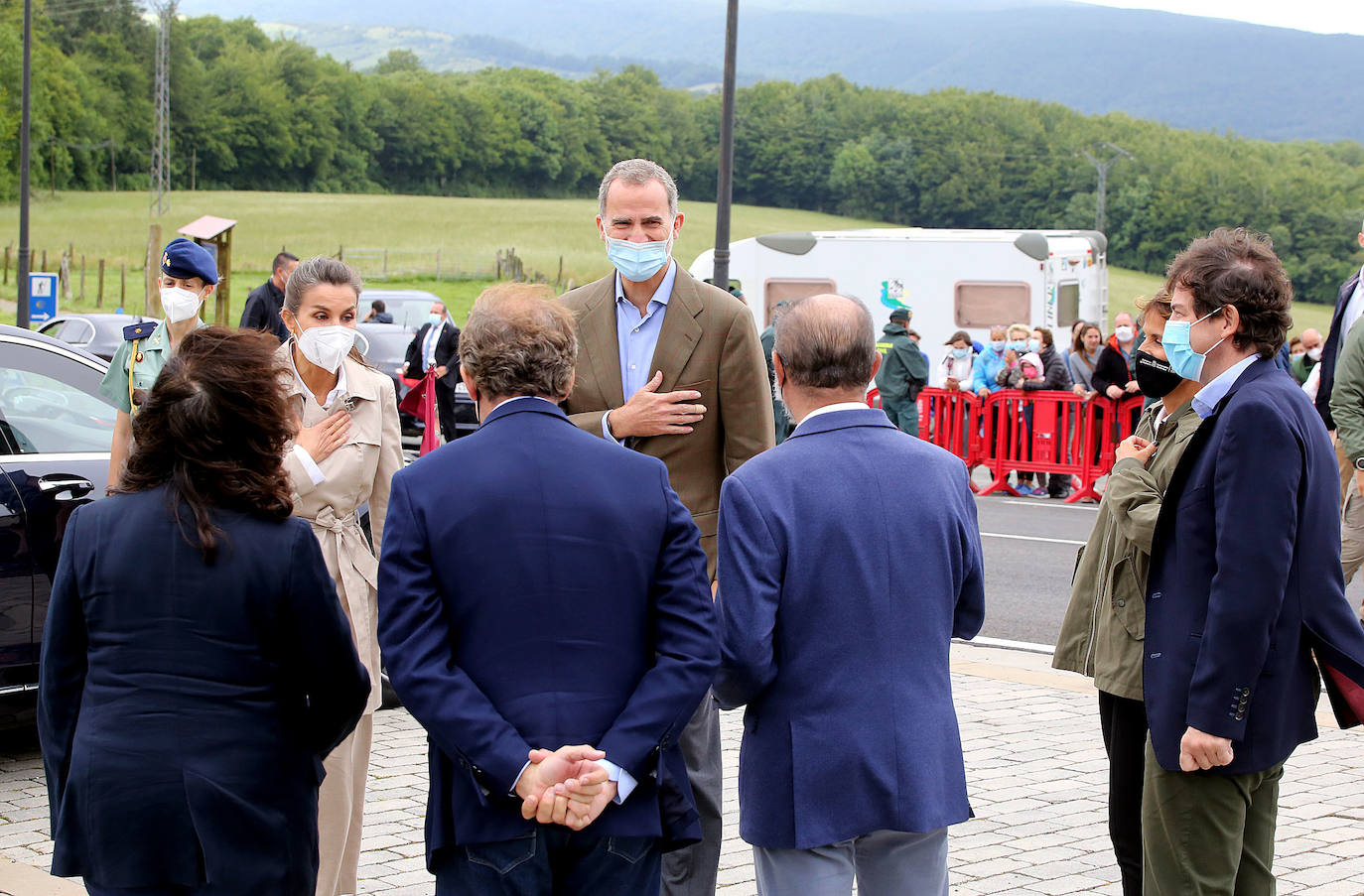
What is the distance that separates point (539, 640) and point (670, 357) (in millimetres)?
1414

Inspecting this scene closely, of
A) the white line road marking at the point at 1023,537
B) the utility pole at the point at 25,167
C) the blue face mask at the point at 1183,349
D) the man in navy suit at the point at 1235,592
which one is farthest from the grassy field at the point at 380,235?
the man in navy suit at the point at 1235,592

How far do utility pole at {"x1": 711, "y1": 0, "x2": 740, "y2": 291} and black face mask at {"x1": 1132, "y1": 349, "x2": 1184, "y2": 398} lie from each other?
555 inches

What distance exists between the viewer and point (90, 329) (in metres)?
22.3

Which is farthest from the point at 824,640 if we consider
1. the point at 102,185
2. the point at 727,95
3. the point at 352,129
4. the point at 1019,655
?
the point at 352,129

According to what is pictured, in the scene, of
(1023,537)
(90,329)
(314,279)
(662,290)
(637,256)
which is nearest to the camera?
(637,256)

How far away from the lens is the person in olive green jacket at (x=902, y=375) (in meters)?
15.0

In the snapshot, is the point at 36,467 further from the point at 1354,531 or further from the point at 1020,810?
the point at 1354,531

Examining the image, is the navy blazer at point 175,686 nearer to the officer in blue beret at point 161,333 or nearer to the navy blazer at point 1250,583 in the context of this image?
the navy blazer at point 1250,583

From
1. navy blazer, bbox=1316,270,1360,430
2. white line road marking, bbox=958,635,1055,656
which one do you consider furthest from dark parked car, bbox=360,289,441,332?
navy blazer, bbox=1316,270,1360,430

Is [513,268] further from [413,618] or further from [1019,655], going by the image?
[413,618]

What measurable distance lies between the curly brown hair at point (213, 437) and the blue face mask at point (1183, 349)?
2066 mm

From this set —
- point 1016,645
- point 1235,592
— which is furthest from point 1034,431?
point 1235,592

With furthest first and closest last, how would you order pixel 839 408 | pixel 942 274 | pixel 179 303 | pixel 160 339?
pixel 942 274, pixel 179 303, pixel 160 339, pixel 839 408

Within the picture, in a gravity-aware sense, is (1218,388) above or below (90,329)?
above
